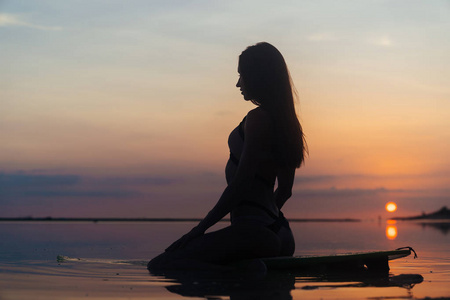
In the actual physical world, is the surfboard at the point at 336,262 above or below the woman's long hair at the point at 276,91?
below

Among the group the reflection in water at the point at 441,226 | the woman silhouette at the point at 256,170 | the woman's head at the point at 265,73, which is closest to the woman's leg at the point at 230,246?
the woman silhouette at the point at 256,170

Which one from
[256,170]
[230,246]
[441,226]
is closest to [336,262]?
[230,246]

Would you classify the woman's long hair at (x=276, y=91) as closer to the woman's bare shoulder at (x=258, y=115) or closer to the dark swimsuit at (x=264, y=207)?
the woman's bare shoulder at (x=258, y=115)

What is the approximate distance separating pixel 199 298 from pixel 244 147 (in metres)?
1.79

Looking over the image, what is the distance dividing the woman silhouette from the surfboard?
0.58 ft

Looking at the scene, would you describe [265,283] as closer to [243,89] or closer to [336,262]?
[336,262]

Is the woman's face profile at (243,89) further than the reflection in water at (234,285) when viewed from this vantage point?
Yes

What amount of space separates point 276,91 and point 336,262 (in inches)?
Result: 64.3

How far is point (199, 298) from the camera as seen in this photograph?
4.15 m

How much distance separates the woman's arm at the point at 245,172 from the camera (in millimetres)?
5559

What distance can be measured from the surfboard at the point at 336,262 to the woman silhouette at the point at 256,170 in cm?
18

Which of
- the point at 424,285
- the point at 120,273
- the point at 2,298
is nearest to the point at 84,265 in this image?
the point at 120,273

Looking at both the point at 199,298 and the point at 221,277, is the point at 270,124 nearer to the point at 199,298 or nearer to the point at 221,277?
the point at 221,277

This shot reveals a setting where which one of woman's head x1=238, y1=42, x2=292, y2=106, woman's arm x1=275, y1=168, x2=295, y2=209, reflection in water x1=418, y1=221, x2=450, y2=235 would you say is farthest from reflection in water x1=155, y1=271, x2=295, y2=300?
reflection in water x1=418, y1=221, x2=450, y2=235
